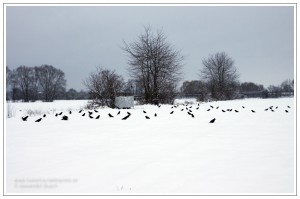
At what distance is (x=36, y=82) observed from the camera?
60.9 m

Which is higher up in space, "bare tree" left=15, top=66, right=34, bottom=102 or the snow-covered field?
"bare tree" left=15, top=66, right=34, bottom=102

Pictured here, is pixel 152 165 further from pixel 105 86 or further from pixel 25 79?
pixel 25 79

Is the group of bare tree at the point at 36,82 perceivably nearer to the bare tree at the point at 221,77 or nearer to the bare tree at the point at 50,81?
the bare tree at the point at 50,81

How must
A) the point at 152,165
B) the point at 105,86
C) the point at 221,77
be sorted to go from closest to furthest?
the point at 152,165 < the point at 105,86 < the point at 221,77

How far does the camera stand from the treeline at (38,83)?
2270 inches

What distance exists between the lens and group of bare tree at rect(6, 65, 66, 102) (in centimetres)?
5775

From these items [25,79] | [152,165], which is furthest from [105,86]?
[25,79]

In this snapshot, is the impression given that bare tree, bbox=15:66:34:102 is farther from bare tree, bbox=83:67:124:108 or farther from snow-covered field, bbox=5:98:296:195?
snow-covered field, bbox=5:98:296:195

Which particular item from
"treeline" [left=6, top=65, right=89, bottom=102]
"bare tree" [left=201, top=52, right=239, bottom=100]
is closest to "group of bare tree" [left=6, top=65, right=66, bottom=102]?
"treeline" [left=6, top=65, right=89, bottom=102]

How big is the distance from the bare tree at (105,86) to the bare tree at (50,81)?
40731mm

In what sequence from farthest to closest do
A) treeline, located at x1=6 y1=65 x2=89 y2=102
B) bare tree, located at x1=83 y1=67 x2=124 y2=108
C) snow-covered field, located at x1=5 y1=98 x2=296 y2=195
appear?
treeline, located at x1=6 y1=65 x2=89 y2=102
bare tree, located at x1=83 y1=67 x2=124 y2=108
snow-covered field, located at x1=5 y1=98 x2=296 y2=195

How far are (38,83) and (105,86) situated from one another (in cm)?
4429

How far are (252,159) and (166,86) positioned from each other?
76.9 ft

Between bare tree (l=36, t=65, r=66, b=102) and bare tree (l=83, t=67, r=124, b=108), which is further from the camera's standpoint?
bare tree (l=36, t=65, r=66, b=102)
